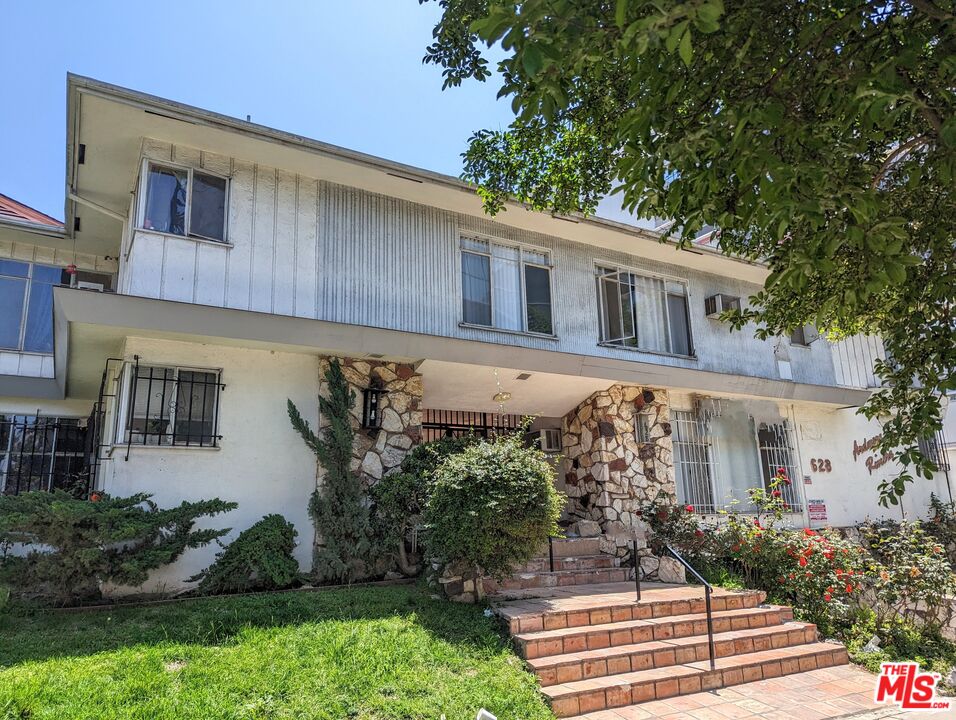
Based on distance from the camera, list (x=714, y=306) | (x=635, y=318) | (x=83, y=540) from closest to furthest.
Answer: (x=83, y=540) → (x=635, y=318) → (x=714, y=306)

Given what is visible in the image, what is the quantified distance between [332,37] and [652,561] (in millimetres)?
8508

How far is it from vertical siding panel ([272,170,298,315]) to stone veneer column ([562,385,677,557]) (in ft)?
19.3

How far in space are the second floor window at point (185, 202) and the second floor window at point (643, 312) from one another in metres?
6.82

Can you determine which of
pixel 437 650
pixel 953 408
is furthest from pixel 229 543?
pixel 953 408

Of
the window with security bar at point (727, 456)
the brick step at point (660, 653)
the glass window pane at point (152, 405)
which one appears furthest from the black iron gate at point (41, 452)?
the window with security bar at point (727, 456)

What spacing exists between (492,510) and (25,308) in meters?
10.4

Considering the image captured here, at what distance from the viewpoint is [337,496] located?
29.2 ft

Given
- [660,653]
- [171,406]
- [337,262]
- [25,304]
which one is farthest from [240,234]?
[660,653]

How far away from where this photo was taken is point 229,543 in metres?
8.29

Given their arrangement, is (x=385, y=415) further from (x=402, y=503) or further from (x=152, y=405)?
(x=152, y=405)

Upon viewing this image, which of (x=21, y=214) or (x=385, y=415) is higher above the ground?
(x=21, y=214)

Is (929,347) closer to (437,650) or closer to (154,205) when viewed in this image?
(437,650)

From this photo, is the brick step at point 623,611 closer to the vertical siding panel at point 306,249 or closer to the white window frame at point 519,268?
the white window frame at point 519,268

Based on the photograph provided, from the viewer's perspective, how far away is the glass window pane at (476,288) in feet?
36.0
